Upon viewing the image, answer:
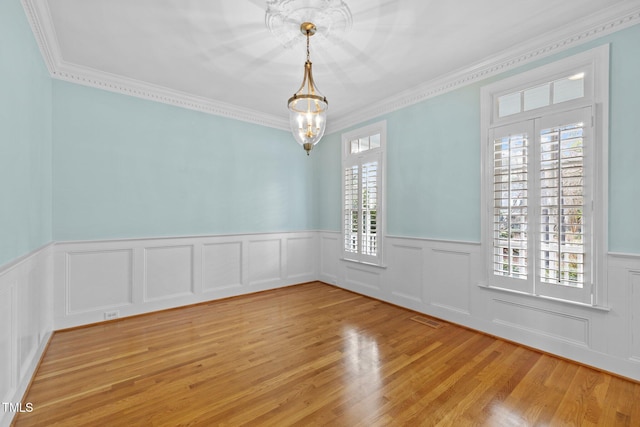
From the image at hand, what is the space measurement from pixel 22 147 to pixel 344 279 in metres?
4.25

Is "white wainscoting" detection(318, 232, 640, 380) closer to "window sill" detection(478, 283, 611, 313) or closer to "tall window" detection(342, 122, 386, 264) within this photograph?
"window sill" detection(478, 283, 611, 313)

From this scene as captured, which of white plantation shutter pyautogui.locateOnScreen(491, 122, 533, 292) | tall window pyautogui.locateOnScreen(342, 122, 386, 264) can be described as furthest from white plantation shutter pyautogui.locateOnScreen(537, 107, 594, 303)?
tall window pyautogui.locateOnScreen(342, 122, 386, 264)

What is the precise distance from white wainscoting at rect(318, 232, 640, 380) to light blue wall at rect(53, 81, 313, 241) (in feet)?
6.60

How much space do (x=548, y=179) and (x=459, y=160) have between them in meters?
0.93

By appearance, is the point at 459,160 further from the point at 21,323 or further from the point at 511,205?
the point at 21,323

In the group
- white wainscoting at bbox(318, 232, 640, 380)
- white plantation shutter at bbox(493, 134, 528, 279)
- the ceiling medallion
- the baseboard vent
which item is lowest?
the baseboard vent

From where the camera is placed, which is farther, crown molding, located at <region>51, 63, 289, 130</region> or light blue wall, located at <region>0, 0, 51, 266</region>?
crown molding, located at <region>51, 63, 289, 130</region>

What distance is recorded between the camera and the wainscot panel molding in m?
1.71

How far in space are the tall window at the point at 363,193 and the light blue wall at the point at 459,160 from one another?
220 millimetres

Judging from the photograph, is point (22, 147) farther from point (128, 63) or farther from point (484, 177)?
point (484, 177)

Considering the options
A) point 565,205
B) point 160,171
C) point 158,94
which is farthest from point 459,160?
point 158,94

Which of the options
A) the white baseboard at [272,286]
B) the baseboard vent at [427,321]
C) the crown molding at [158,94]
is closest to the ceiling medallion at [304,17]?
the crown molding at [158,94]

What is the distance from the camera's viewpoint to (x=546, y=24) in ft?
8.42

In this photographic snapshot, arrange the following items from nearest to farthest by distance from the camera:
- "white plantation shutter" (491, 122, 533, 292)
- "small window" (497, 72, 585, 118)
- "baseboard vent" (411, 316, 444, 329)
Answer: "small window" (497, 72, 585, 118) → "white plantation shutter" (491, 122, 533, 292) → "baseboard vent" (411, 316, 444, 329)
